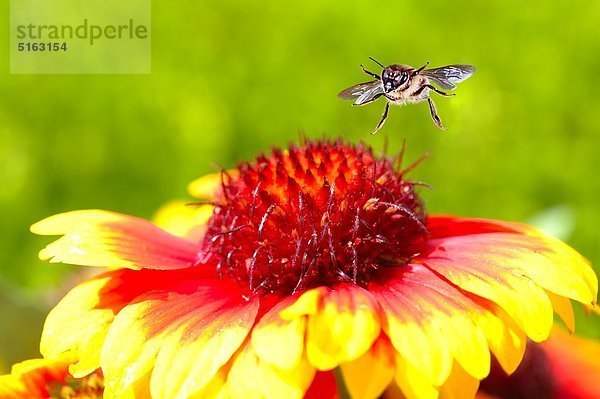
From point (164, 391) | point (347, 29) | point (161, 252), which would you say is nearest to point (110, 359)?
point (164, 391)

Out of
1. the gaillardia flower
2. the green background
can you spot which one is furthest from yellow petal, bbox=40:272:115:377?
the green background

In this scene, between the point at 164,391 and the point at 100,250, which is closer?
the point at 164,391

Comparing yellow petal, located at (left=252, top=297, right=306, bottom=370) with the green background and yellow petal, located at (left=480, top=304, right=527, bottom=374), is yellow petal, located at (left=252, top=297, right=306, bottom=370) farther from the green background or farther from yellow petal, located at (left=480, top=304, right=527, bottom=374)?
the green background

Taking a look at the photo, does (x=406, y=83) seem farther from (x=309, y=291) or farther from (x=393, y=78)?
(x=309, y=291)

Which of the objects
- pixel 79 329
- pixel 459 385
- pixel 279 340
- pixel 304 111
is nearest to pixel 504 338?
pixel 459 385

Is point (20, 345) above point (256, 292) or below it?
below

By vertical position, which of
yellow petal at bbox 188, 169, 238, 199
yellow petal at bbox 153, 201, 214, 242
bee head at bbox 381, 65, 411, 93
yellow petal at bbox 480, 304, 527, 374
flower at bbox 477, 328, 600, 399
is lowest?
flower at bbox 477, 328, 600, 399

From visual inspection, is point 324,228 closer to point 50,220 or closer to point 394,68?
point 394,68
